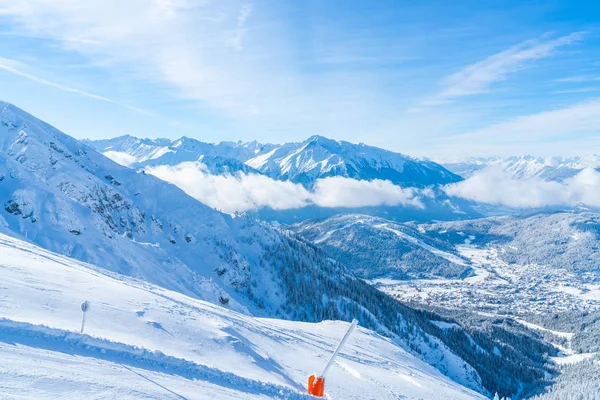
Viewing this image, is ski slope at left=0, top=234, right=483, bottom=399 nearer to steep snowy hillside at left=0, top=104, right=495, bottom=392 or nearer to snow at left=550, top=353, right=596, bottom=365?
steep snowy hillside at left=0, top=104, right=495, bottom=392

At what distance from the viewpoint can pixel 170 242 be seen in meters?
126

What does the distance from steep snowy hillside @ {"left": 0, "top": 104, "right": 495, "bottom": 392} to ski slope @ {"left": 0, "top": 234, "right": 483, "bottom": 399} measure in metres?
52.7

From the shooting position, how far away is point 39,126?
13375cm

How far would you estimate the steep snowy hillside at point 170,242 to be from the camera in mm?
78625

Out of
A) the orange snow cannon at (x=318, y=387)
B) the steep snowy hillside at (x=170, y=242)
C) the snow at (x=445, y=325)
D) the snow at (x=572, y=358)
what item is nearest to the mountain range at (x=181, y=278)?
the steep snowy hillside at (x=170, y=242)

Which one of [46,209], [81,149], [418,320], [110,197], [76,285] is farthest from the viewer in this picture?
[418,320]

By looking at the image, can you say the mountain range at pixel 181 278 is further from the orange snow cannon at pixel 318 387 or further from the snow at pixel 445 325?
the orange snow cannon at pixel 318 387

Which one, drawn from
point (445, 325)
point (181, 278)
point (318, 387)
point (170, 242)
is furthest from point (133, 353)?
point (445, 325)

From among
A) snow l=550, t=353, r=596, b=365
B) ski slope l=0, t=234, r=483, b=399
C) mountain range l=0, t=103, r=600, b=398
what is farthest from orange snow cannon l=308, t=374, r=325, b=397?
snow l=550, t=353, r=596, b=365

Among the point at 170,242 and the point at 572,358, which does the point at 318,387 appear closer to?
the point at 170,242

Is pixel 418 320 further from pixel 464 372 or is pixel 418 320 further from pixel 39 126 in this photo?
pixel 39 126

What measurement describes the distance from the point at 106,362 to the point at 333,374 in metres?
15.9

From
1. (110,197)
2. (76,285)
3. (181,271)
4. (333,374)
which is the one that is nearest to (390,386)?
(333,374)

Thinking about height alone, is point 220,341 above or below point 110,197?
below
